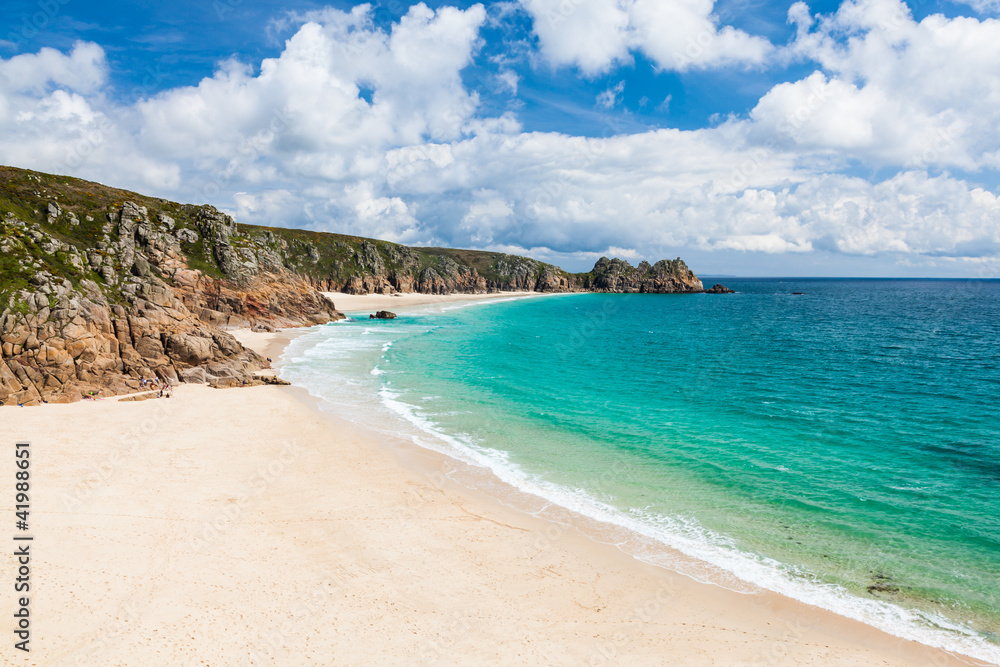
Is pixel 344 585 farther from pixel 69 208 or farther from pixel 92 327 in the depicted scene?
pixel 69 208

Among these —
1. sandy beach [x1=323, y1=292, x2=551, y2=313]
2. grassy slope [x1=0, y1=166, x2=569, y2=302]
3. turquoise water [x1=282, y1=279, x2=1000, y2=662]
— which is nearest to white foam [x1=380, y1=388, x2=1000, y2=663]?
turquoise water [x1=282, y1=279, x2=1000, y2=662]

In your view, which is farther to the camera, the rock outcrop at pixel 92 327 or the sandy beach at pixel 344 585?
the rock outcrop at pixel 92 327

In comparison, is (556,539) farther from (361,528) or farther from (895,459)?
(895,459)

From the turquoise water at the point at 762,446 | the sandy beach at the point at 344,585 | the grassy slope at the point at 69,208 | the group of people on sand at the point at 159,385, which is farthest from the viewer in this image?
the grassy slope at the point at 69,208

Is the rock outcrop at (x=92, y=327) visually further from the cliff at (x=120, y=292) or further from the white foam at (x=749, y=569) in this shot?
the white foam at (x=749, y=569)

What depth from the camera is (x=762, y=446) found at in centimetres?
2534

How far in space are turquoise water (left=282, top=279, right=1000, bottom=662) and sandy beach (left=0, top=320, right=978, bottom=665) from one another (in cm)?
204

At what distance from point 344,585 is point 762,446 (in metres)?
21.7

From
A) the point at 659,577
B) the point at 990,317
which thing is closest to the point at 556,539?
the point at 659,577

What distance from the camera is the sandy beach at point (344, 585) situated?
11250mm

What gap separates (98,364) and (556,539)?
33.1 meters

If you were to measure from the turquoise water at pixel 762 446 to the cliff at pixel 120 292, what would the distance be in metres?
9.31

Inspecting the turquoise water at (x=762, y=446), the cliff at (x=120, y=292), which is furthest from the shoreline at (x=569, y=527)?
the cliff at (x=120, y=292)

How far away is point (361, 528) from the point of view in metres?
16.7
